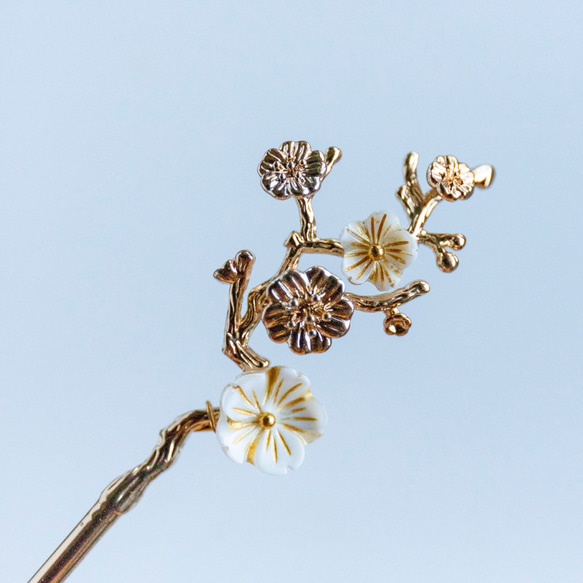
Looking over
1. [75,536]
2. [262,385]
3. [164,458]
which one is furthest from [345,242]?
[75,536]

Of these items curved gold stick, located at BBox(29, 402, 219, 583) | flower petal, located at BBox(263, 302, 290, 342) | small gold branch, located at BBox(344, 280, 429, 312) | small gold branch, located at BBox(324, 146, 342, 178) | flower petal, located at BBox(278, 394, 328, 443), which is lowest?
curved gold stick, located at BBox(29, 402, 219, 583)

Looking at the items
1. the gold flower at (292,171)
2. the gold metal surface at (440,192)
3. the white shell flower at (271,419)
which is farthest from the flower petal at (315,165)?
the white shell flower at (271,419)

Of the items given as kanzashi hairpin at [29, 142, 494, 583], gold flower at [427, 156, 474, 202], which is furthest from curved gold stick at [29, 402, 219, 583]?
gold flower at [427, 156, 474, 202]

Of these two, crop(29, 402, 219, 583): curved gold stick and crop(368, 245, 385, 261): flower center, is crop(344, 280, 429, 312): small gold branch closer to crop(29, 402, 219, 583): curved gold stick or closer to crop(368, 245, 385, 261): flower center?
crop(368, 245, 385, 261): flower center

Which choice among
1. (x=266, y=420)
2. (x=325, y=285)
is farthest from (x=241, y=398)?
(x=325, y=285)

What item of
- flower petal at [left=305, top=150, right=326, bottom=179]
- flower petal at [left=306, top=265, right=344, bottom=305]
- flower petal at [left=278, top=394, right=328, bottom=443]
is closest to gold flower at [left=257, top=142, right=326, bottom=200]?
flower petal at [left=305, top=150, right=326, bottom=179]

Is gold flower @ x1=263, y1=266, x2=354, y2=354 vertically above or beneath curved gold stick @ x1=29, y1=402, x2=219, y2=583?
above

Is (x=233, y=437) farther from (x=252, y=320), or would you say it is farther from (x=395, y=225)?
(x=395, y=225)
